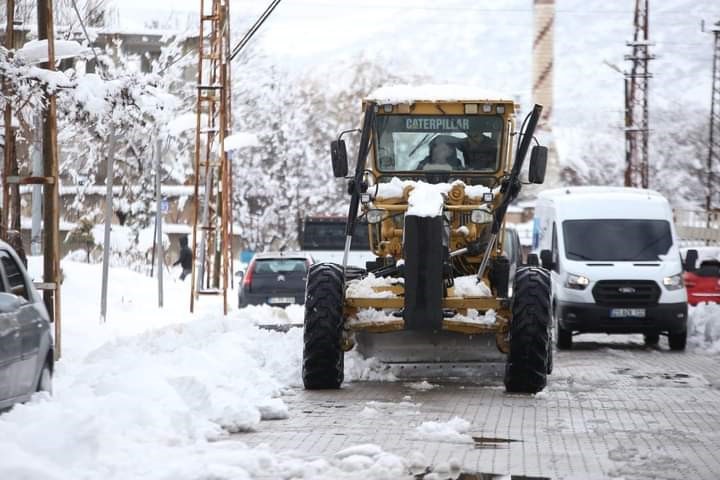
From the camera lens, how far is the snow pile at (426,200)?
1424cm

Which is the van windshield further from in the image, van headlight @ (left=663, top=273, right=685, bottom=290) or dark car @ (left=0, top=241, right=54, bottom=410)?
dark car @ (left=0, top=241, right=54, bottom=410)

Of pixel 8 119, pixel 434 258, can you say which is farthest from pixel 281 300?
pixel 434 258

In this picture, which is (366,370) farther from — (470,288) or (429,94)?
(429,94)

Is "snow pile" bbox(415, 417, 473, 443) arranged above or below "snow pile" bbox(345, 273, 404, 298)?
below

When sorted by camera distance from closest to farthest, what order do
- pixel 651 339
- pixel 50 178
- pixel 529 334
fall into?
pixel 529 334 < pixel 50 178 < pixel 651 339

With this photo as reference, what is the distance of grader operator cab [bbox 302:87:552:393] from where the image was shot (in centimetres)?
1405

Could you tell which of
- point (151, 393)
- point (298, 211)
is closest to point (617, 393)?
point (151, 393)

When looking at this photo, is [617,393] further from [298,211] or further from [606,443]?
[298,211]

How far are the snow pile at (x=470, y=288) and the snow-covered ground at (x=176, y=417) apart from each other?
41.5 inches

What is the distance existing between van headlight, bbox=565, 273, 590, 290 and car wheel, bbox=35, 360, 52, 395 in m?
11.6

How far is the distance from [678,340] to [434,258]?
908 cm

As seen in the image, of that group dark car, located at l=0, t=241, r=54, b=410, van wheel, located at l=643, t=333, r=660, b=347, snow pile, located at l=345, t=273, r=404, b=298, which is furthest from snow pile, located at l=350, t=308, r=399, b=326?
van wheel, located at l=643, t=333, r=660, b=347

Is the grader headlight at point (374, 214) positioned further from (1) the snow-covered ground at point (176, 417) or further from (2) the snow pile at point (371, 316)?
(1) the snow-covered ground at point (176, 417)

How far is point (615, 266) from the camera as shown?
22.2m
